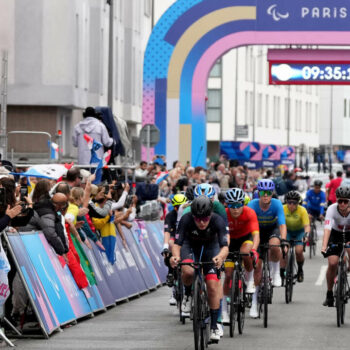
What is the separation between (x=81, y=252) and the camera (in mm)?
15688

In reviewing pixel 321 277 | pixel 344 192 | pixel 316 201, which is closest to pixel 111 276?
pixel 344 192

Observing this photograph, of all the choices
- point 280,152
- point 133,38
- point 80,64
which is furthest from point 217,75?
point 80,64

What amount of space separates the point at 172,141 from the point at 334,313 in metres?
17.9

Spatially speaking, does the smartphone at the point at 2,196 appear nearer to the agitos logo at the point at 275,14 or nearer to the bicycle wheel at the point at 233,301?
the bicycle wheel at the point at 233,301

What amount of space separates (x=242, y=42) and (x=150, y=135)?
410cm

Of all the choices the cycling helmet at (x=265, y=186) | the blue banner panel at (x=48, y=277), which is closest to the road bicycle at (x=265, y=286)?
the cycling helmet at (x=265, y=186)

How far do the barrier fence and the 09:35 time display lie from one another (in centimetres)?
1315

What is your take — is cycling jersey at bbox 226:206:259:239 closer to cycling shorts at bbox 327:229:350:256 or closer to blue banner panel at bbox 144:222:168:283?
cycling shorts at bbox 327:229:350:256

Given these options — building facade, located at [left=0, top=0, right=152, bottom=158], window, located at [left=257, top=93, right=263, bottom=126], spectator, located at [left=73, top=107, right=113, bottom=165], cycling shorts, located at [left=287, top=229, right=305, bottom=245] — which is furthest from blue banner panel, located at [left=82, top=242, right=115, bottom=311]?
window, located at [left=257, top=93, right=263, bottom=126]

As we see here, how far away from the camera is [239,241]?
48.5ft


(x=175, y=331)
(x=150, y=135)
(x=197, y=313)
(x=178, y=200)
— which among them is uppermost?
(x=150, y=135)

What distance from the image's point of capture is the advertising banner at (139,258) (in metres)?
19.2

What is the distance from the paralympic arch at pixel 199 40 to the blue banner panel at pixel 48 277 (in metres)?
19.2

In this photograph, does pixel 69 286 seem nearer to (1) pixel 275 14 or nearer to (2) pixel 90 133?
(2) pixel 90 133
